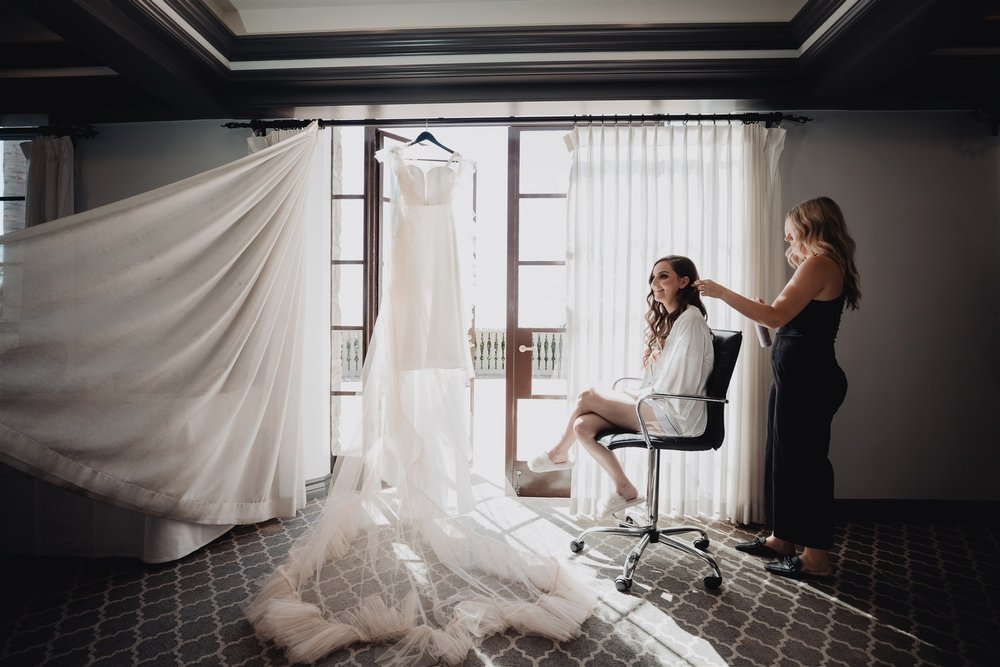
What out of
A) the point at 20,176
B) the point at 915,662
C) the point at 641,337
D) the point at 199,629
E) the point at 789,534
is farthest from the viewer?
the point at 20,176

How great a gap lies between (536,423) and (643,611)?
1.59 meters

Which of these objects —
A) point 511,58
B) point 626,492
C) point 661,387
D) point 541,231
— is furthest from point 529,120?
point 626,492

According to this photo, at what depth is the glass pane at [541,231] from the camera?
3.37m

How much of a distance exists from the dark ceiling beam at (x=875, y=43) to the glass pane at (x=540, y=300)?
5.87ft

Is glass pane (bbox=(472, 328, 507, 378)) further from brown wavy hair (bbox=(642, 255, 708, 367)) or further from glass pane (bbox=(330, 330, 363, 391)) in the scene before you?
brown wavy hair (bbox=(642, 255, 708, 367))

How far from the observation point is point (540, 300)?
11.1 ft

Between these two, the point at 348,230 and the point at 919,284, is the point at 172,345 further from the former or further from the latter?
the point at 919,284

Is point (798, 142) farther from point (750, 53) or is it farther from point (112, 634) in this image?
point (112, 634)

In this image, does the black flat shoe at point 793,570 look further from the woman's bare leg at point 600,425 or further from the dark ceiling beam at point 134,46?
the dark ceiling beam at point 134,46

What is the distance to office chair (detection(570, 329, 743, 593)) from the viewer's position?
2299 mm

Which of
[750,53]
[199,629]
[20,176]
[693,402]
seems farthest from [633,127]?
[20,176]

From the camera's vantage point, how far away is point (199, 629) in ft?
6.35

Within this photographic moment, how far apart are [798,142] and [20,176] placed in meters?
5.39

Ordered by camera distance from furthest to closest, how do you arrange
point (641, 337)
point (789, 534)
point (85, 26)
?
point (641, 337), point (789, 534), point (85, 26)
